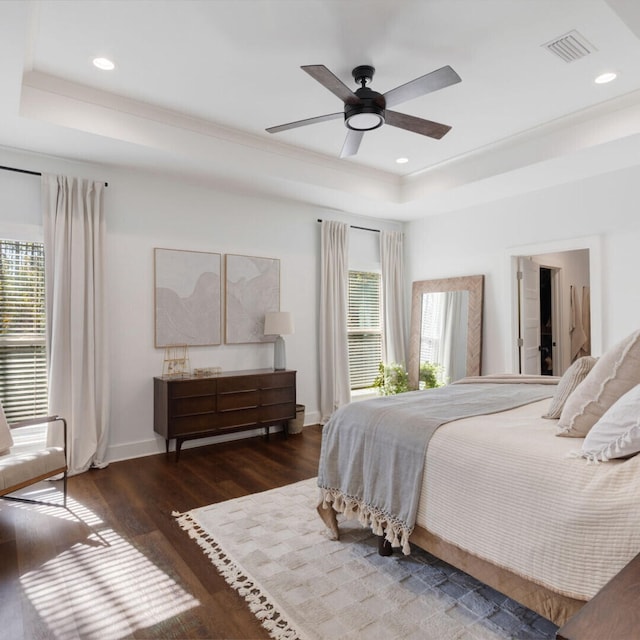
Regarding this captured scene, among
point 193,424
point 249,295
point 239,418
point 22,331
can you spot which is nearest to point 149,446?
point 193,424

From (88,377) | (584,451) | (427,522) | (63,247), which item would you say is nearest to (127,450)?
(88,377)

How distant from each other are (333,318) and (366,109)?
296 cm

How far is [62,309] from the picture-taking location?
375cm

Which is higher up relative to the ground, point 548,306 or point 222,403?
point 548,306

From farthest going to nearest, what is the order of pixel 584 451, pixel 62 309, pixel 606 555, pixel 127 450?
pixel 127 450, pixel 62 309, pixel 584 451, pixel 606 555

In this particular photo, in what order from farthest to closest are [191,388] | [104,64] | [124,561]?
[191,388], [104,64], [124,561]

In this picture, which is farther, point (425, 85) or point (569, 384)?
point (425, 85)

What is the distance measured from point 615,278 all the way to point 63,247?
16.4 feet

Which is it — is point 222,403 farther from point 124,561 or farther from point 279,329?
point 124,561

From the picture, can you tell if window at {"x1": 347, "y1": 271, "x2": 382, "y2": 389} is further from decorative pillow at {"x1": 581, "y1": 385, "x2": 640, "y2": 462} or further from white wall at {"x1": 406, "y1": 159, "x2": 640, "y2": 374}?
decorative pillow at {"x1": 581, "y1": 385, "x2": 640, "y2": 462}

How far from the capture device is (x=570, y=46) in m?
2.75

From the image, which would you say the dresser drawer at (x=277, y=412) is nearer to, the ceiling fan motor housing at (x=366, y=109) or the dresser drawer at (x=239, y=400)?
the dresser drawer at (x=239, y=400)

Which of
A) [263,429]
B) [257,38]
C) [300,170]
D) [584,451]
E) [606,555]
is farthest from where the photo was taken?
[263,429]

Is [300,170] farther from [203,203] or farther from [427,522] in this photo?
[427,522]
